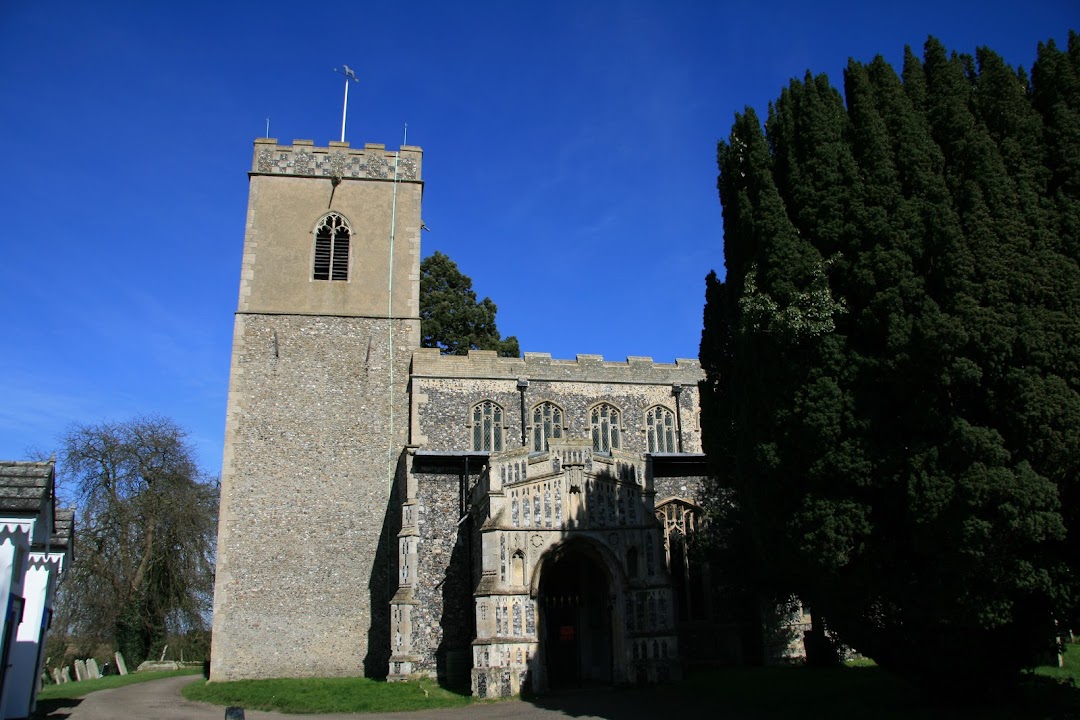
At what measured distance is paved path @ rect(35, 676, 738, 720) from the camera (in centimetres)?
1341

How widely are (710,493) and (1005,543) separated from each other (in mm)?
12072

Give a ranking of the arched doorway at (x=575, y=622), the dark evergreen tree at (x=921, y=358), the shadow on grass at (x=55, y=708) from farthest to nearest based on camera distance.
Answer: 1. the arched doorway at (x=575, y=622)
2. the shadow on grass at (x=55, y=708)
3. the dark evergreen tree at (x=921, y=358)

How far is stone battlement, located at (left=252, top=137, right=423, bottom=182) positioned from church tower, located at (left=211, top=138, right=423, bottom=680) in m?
0.05

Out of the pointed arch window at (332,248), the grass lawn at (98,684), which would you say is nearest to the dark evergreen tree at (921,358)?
the pointed arch window at (332,248)

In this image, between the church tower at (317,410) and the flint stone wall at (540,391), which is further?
the flint stone wall at (540,391)

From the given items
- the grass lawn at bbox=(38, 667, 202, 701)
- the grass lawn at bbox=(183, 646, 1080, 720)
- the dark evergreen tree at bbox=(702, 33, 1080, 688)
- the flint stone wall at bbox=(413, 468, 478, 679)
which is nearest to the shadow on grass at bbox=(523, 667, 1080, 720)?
the grass lawn at bbox=(183, 646, 1080, 720)

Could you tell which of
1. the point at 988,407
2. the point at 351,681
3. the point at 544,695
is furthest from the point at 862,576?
the point at 351,681

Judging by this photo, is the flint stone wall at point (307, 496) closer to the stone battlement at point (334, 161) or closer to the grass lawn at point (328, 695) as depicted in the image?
the grass lawn at point (328, 695)

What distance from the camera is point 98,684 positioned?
2428cm

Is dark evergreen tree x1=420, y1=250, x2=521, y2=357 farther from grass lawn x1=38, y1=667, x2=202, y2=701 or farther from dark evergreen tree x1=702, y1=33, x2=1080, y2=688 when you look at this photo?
dark evergreen tree x1=702, y1=33, x2=1080, y2=688

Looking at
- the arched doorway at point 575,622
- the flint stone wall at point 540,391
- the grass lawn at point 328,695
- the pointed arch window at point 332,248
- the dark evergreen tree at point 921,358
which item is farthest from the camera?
the pointed arch window at point 332,248

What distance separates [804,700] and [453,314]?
2433cm

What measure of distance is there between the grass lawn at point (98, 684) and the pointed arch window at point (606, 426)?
623 inches

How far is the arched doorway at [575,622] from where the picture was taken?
18.5 metres
